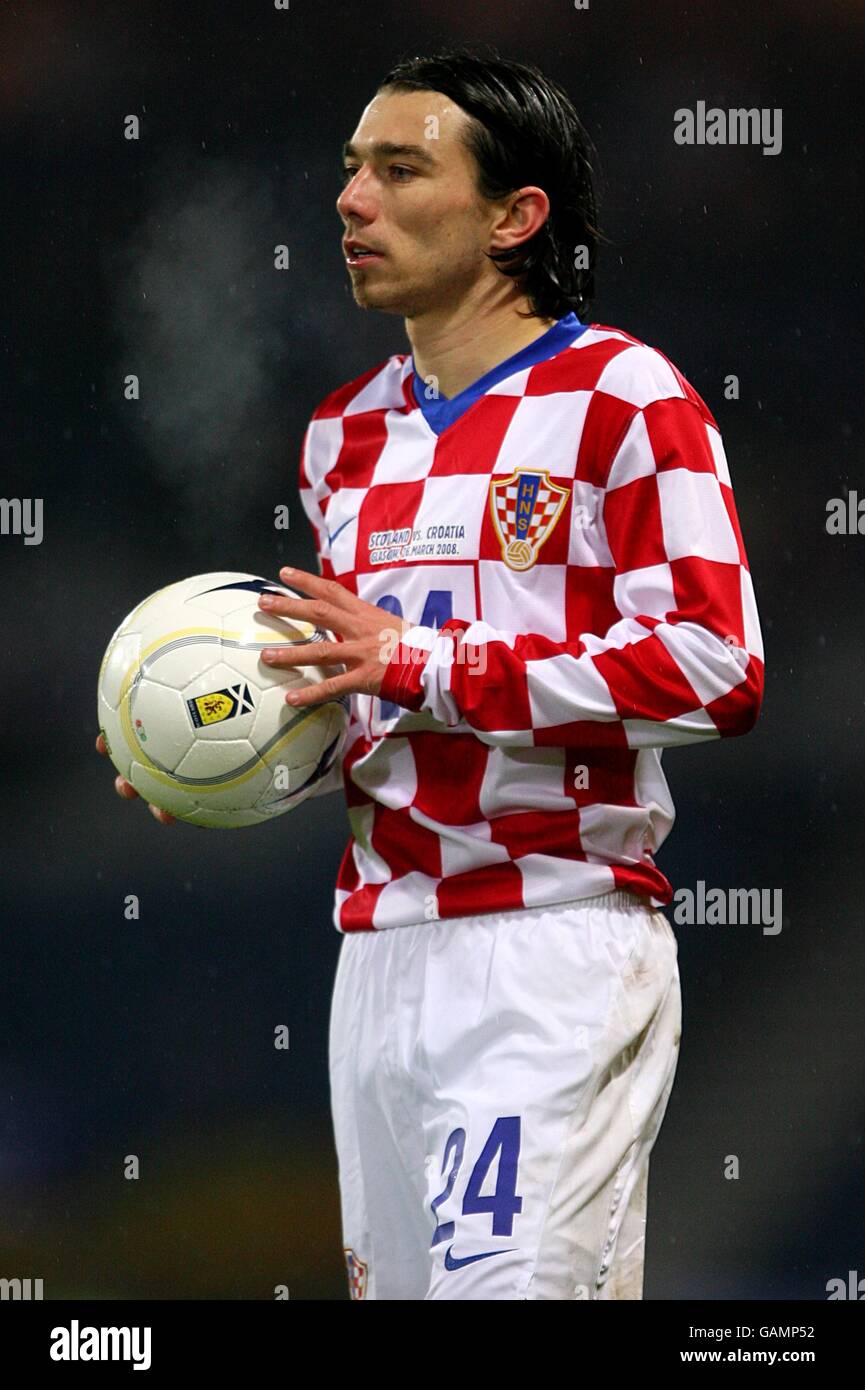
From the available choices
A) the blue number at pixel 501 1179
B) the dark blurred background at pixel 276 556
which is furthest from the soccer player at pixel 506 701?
the dark blurred background at pixel 276 556

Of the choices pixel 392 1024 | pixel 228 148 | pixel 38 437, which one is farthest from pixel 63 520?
pixel 392 1024

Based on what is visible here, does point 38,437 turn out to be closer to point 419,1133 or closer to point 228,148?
point 228,148

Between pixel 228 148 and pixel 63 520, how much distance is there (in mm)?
970

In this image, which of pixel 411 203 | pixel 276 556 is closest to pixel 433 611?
pixel 411 203

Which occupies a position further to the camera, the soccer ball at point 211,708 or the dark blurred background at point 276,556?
the dark blurred background at point 276,556

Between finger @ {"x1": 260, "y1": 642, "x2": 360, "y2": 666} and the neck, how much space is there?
1.70 feet

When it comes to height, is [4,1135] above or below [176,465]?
below

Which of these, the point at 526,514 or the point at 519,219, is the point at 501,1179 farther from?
the point at 519,219

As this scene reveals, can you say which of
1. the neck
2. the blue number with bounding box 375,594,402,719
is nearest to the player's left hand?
the blue number with bounding box 375,594,402,719

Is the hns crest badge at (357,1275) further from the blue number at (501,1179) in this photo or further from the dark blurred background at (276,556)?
the dark blurred background at (276,556)

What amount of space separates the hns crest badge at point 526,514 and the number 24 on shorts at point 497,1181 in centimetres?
76

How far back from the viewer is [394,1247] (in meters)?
2.65

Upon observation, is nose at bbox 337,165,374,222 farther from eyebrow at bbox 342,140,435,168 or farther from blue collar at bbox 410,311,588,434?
blue collar at bbox 410,311,588,434

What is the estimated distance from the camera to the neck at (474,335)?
280 centimetres
